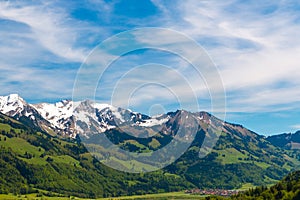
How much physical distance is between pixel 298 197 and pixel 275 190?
18821mm

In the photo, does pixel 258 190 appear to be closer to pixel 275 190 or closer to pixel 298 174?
pixel 275 190

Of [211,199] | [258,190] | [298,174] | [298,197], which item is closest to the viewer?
[298,197]

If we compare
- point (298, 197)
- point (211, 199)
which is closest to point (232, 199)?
point (211, 199)

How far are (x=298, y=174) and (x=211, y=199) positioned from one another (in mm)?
50960

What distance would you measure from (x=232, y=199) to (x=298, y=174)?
132ft

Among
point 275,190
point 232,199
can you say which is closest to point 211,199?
point 232,199

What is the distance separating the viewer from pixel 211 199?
133500mm

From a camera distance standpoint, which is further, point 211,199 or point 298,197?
point 211,199

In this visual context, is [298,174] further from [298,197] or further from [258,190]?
[298,197]

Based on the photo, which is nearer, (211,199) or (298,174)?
(211,199)

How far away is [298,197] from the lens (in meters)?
121

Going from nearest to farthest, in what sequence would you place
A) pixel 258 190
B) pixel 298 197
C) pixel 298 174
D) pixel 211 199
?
pixel 298 197
pixel 211 199
pixel 258 190
pixel 298 174

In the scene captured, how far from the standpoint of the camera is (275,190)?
457ft

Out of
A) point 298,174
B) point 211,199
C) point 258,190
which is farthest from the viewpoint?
point 298,174
